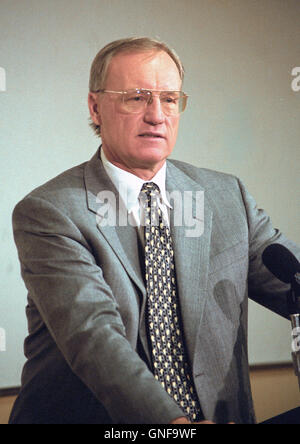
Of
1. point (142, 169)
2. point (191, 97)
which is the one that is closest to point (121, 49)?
point (142, 169)

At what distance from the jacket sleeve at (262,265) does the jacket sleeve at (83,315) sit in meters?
0.56

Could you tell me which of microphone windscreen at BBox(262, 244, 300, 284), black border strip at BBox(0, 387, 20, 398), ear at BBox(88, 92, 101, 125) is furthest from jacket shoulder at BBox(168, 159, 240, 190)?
black border strip at BBox(0, 387, 20, 398)

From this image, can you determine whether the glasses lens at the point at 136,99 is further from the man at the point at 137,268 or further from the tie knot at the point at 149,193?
the tie knot at the point at 149,193

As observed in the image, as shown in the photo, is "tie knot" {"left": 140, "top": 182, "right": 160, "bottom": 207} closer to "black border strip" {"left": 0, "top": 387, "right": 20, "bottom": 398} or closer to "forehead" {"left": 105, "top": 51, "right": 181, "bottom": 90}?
"forehead" {"left": 105, "top": 51, "right": 181, "bottom": 90}

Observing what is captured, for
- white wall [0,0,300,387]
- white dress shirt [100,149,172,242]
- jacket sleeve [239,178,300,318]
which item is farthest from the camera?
white wall [0,0,300,387]

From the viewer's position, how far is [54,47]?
2162 millimetres

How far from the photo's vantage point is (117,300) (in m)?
1.31

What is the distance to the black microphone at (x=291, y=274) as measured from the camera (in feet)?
3.57

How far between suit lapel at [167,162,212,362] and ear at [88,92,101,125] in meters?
0.28

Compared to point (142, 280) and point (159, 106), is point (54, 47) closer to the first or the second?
point (159, 106)

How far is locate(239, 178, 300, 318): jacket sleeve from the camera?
158cm

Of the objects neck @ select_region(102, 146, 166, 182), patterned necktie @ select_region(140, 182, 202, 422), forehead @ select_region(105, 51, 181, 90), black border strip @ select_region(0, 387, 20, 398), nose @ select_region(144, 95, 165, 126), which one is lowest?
black border strip @ select_region(0, 387, 20, 398)

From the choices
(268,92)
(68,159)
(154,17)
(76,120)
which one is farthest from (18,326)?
(268,92)

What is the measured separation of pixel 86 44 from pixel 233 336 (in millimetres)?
1410
